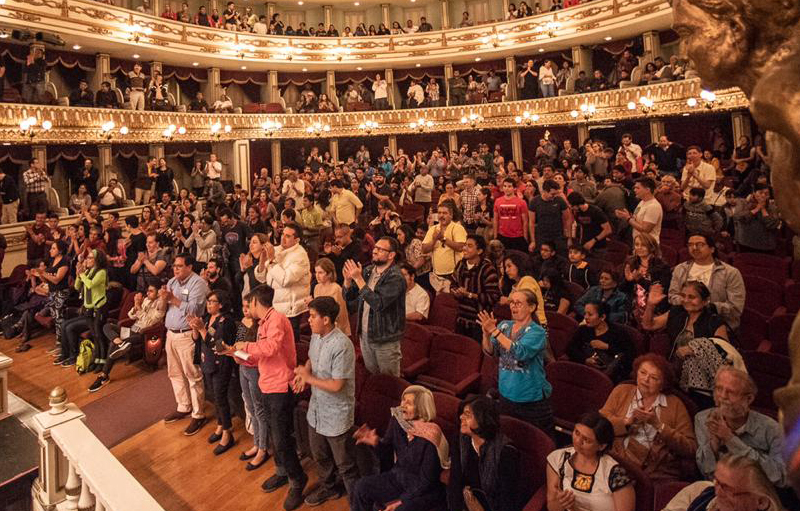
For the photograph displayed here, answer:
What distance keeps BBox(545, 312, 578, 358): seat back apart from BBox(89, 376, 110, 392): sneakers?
4.86 metres

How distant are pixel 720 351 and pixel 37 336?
27.9 feet

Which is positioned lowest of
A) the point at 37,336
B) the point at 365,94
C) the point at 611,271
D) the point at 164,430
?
the point at 164,430

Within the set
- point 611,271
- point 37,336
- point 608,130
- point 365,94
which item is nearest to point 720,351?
point 611,271

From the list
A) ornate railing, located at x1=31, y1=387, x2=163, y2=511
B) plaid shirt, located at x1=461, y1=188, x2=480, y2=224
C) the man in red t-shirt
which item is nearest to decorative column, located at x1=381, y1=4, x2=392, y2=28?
plaid shirt, located at x1=461, y1=188, x2=480, y2=224

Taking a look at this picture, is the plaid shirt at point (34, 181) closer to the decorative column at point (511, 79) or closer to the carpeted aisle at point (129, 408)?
the carpeted aisle at point (129, 408)

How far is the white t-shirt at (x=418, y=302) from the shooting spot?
16.5ft

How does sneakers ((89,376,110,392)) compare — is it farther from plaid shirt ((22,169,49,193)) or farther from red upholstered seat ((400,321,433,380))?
plaid shirt ((22,169,49,193))

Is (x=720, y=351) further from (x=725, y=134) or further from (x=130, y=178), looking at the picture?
(x=130, y=178)

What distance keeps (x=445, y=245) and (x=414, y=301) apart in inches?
28.8

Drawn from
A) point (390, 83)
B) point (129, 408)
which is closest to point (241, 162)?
point (390, 83)

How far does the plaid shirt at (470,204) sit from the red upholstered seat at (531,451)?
4471 mm

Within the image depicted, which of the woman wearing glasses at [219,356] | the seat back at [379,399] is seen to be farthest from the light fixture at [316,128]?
the seat back at [379,399]

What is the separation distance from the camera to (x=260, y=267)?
517 cm

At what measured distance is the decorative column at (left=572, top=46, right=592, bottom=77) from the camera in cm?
1789
